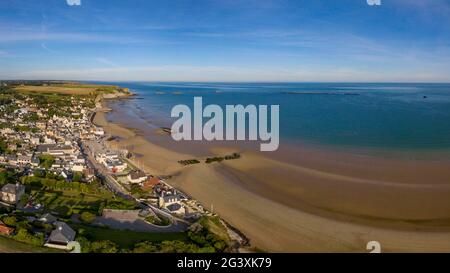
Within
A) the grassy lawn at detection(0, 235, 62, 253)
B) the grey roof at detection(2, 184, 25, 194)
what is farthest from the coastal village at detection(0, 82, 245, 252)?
the grassy lawn at detection(0, 235, 62, 253)

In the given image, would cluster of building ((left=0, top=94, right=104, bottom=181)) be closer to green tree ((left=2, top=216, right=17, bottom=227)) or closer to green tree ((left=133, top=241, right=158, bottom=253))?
green tree ((left=2, top=216, right=17, bottom=227))

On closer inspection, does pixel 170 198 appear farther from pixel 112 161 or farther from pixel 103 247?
pixel 112 161

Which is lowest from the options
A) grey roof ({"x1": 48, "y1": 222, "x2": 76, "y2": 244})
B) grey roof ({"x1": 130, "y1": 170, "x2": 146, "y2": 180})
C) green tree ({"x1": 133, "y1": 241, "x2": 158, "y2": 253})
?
green tree ({"x1": 133, "y1": 241, "x2": 158, "y2": 253})

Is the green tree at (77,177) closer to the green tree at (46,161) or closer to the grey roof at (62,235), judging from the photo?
the green tree at (46,161)

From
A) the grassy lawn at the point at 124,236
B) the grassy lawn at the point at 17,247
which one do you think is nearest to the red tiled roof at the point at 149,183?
the grassy lawn at the point at 124,236

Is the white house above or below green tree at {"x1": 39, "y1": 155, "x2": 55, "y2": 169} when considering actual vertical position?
below

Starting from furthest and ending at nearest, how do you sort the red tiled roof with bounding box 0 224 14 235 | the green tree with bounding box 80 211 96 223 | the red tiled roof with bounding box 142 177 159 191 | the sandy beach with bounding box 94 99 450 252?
the red tiled roof with bounding box 142 177 159 191 < the green tree with bounding box 80 211 96 223 < the sandy beach with bounding box 94 99 450 252 < the red tiled roof with bounding box 0 224 14 235

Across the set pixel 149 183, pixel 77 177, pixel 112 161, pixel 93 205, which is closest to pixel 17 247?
pixel 93 205
